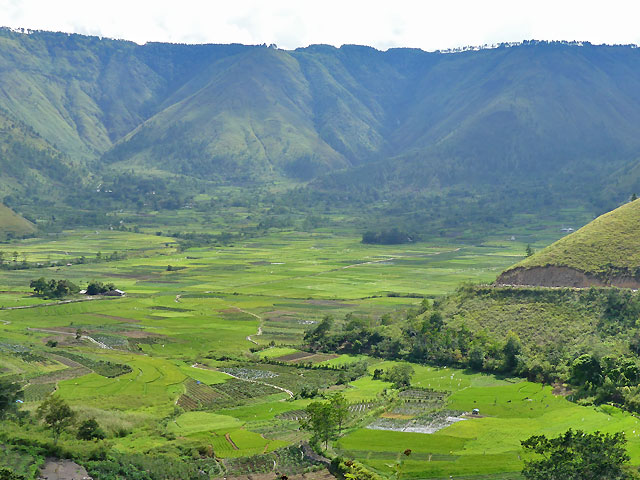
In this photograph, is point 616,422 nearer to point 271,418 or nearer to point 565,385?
point 565,385

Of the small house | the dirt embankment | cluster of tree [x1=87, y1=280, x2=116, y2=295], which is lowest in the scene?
the small house

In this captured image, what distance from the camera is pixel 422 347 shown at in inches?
4350

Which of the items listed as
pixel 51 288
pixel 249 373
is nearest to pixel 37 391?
pixel 249 373

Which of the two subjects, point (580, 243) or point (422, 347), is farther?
point (580, 243)

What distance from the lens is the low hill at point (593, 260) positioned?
119250 millimetres

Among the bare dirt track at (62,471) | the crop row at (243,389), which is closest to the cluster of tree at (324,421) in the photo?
the crop row at (243,389)

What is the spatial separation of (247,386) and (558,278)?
178ft

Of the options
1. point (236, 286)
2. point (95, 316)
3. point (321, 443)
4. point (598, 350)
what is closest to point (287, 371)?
point (321, 443)

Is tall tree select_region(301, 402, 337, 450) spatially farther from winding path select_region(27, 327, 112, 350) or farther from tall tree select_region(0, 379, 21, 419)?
winding path select_region(27, 327, 112, 350)

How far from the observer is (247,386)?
94.1m

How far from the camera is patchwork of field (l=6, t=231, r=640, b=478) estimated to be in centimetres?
7244

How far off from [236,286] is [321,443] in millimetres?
103410

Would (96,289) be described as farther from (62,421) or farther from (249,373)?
(62,421)

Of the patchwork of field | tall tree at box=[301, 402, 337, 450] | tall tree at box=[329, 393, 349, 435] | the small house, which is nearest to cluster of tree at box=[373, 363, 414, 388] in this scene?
the patchwork of field
